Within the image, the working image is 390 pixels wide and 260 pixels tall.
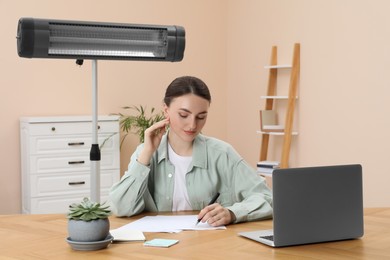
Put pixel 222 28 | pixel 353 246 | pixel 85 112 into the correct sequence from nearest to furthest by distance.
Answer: pixel 353 246, pixel 85 112, pixel 222 28

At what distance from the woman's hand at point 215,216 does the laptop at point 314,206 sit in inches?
7.7

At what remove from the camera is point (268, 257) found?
2223 millimetres

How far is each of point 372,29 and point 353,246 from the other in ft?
11.6

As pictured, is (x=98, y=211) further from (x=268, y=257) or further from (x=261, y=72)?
(x=261, y=72)

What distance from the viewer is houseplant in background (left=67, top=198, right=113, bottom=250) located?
231 cm

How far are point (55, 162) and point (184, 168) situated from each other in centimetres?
276

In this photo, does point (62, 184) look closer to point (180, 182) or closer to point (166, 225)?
point (180, 182)

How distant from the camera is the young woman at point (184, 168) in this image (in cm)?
302

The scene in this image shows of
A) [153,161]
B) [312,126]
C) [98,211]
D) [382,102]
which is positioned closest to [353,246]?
[98,211]

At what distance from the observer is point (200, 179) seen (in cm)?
316

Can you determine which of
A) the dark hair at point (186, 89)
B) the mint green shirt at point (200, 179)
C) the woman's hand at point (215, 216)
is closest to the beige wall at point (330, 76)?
the mint green shirt at point (200, 179)

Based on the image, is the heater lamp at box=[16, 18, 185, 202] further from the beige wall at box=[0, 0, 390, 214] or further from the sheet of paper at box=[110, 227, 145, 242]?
the beige wall at box=[0, 0, 390, 214]

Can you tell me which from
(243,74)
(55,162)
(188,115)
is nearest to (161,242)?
(188,115)

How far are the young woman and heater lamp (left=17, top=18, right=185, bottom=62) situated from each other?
0.24m
